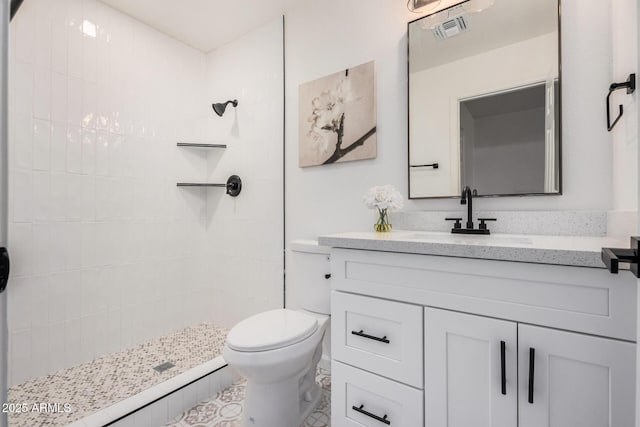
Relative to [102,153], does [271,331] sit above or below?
below

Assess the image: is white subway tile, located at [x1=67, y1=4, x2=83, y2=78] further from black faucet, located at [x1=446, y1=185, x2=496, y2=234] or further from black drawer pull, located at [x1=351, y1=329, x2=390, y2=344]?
black faucet, located at [x1=446, y1=185, x2=496, y2=234]

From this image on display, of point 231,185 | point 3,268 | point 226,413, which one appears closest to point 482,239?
point 3,268

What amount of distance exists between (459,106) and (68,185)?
2.28m

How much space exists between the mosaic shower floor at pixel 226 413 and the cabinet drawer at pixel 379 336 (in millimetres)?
530

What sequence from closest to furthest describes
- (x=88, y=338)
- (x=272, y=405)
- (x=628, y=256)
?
(x=628, y=256) → (x=272, y=405) → (x=88, y=338)

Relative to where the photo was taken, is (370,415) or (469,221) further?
(469,221)

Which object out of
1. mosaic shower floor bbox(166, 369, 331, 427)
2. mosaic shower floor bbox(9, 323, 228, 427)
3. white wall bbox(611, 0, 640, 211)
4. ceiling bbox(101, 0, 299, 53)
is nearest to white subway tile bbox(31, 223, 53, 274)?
mosaic shower floor bbox(9, 323, 228, 427)

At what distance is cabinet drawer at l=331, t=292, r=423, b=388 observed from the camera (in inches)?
40.8

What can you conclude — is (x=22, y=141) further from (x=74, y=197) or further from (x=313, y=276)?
(x=313, y=276)

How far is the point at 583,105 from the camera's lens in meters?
1.23

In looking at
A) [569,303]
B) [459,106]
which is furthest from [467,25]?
[569,303]

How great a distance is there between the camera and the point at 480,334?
0.92 metres

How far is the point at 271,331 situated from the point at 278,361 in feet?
0.47

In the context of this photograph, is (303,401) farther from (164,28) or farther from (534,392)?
(164,28)
